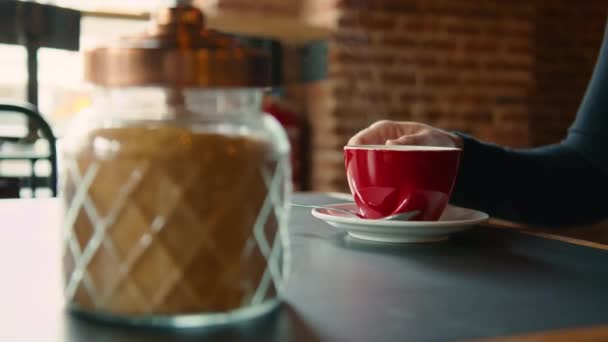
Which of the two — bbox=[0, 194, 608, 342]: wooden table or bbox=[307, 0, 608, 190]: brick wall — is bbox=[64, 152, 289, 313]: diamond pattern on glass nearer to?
bbox=[0, 194, 608, 342]: wooden table

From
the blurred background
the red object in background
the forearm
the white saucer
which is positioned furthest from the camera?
the red object in background

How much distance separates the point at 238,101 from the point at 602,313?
0.76ft

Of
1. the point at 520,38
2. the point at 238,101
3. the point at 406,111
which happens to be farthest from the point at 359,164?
the point at 520,38

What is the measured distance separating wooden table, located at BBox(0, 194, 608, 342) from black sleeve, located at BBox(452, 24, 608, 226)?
298 millimetres

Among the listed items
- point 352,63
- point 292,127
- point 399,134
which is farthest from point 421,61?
point 399,134

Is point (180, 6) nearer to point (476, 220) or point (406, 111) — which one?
point (476, 220)

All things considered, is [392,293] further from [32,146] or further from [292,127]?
[292,127]

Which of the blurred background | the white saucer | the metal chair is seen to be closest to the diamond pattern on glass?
the white saucer

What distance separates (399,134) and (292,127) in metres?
1.74

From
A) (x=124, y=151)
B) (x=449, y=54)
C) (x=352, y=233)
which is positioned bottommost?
(x=352, y=233)

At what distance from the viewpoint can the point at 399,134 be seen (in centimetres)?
83

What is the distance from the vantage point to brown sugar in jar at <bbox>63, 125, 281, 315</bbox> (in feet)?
1.08

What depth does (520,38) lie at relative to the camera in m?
2.85

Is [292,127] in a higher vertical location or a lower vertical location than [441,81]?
lower
